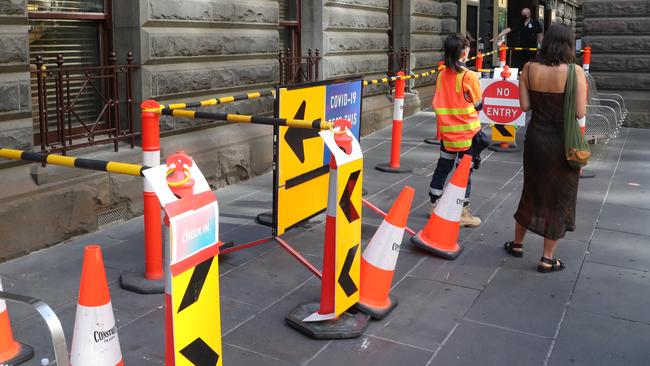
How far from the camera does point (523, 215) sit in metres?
6.45

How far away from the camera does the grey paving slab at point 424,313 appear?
4.91 meters

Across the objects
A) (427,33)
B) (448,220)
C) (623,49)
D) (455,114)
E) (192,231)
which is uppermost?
(427,33)

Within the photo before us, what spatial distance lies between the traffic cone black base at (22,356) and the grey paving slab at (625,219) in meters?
5.55

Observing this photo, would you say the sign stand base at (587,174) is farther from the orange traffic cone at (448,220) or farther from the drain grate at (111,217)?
the drain grate at (111,217)

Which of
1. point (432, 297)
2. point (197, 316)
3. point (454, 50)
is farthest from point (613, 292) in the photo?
point (197, 316)

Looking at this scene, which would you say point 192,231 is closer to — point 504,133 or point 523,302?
point 523,302

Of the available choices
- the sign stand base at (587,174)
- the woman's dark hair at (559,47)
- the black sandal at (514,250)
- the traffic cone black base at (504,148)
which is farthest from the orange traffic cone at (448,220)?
the traffic cone black base at (504,148)

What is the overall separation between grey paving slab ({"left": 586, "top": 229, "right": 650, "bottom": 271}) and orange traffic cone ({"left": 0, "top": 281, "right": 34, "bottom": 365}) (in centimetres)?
458

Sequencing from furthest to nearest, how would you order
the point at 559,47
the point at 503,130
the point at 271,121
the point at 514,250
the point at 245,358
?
the point at 503,130 → the point at 514,250 → the point at 559,47 → the point at 271,121 → the point at 245,358

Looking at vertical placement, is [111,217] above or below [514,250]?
above

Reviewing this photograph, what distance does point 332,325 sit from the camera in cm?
489

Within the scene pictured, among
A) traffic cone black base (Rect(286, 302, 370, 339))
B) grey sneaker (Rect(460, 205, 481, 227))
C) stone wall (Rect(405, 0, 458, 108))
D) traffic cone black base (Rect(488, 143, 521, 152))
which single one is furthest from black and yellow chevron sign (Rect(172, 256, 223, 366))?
stone wall (Rect(405, 0, 458, 108))

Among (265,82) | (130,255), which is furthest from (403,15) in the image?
(130,255)

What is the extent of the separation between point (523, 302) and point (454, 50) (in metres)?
2.82
